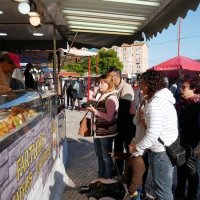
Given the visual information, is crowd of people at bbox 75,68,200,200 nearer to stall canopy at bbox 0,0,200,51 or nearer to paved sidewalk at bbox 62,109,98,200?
paved sidewalk at bbox 62,109,98,200

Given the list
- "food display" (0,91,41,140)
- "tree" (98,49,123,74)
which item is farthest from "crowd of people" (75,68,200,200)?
"tree" (98,49,123,74)

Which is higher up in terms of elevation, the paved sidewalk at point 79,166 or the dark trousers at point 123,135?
the dark trousers at point 123,135

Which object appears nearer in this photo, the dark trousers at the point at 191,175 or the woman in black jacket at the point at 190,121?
the woman in black jacket at the point at 190,121

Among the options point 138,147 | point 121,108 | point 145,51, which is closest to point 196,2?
point 138,147

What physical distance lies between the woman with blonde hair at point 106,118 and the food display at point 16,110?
1.12m

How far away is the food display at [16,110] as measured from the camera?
9.33ft

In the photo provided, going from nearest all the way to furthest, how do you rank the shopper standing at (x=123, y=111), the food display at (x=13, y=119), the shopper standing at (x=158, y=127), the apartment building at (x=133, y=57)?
the food display at (x=13, y=119) < the shopper standing at (x=158, y=127) < the shopper standing at (x=123, y=111) < the apartment building at (x=133, y=57)

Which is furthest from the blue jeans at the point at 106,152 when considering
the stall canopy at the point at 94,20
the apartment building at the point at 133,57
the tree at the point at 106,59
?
the apartment building at the point at 133,57

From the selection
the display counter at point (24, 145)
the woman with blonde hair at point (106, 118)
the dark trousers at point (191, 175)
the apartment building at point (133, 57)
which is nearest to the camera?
the display counter at point (24, 145)

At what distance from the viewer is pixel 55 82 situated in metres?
7.06

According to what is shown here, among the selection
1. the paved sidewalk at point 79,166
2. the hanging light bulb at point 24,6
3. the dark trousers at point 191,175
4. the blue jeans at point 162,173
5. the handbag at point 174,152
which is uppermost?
the hanging light bulb at point 24,6

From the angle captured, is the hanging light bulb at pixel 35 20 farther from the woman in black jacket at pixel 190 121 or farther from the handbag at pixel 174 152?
the handbag at pixel 174 152

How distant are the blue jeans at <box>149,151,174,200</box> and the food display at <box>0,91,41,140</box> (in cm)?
135

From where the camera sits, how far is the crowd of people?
354 cm
